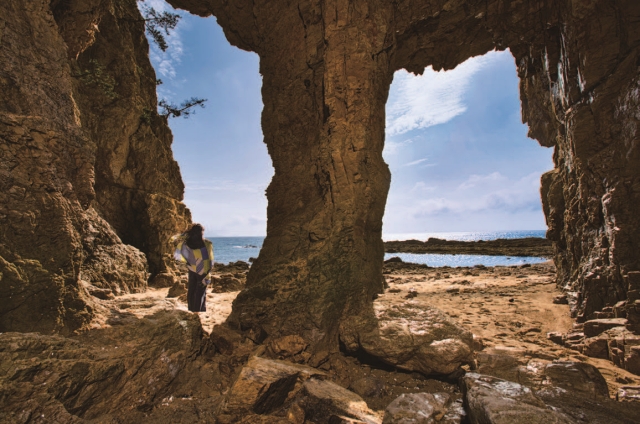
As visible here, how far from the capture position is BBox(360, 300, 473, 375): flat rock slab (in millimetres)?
3301

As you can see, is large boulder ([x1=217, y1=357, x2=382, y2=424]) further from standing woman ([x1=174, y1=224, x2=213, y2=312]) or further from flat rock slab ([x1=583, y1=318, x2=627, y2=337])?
flat rock slab ([x1=583, y1=318, x2=627, y2=337])

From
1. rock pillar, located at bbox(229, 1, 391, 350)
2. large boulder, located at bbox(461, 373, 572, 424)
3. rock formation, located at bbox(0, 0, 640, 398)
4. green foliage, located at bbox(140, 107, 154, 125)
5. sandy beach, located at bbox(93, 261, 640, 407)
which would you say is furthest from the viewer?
green foliage, located at bbox(140, 107, 154, 125)

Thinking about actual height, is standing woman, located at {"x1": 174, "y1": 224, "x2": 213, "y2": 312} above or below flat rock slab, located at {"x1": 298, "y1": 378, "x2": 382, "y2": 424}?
above

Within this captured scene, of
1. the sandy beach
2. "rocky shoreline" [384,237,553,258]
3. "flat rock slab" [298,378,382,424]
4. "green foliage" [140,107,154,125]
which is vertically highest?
"green foliage" [140,107,154,125]

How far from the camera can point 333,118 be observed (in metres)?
4.87

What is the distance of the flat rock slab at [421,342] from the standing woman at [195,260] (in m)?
3.10

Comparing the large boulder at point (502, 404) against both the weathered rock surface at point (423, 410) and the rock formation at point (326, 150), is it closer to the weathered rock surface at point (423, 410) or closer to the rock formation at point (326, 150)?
the weathered rock surface at point (423, 410)

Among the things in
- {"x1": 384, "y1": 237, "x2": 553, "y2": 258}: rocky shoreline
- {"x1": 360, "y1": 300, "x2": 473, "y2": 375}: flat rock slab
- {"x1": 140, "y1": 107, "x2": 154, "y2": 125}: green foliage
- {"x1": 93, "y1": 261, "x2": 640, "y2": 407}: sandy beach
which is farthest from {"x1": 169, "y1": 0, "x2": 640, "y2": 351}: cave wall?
{"x1": 384, "y1": 237, "x2": 553, "y2": 258}: rocky shoreline

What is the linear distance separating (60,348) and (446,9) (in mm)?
8481

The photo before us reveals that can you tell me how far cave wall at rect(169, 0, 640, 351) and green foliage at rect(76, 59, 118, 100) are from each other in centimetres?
550

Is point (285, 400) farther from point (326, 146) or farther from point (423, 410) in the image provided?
point (326, 146)

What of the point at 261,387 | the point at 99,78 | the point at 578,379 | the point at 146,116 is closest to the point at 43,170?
the point at 261,387

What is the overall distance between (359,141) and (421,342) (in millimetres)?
3161

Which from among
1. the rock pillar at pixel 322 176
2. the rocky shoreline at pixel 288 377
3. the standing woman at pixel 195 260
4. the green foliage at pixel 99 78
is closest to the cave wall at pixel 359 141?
the rock pillar at pixel 322 176
